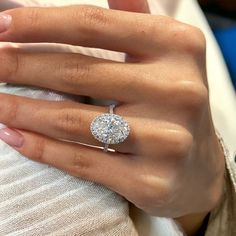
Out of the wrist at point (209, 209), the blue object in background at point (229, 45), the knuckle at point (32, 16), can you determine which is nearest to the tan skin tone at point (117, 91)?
the knuckle at point (32, 16)

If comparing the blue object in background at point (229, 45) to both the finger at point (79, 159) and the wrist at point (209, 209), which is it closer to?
the wrist at point (209, 209)

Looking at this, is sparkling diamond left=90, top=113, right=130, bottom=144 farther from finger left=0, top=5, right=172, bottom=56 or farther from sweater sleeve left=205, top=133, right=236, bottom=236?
sweater sleeve left=205, top=133, right=236, bottom=236

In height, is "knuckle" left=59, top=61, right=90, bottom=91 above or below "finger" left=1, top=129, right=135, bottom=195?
above

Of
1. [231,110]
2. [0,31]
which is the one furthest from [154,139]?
[231,110]

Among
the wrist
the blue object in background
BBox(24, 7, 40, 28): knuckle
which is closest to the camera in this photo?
BBox(24, 7, 40, 28): knuckle

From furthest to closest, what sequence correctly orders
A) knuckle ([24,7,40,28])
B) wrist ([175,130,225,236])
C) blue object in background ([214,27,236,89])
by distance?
blue object in background ([214,27,236,89]) < wrist ([175,130,225,236]) < knuckle ([24,7,40,28])

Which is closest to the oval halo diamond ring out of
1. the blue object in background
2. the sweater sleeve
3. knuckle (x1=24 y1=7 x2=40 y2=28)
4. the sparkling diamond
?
the sparkling diamond

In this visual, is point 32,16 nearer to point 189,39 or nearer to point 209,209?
point 189,39
